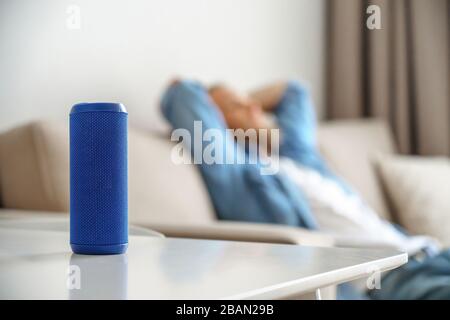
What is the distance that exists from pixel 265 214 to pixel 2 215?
0.68m

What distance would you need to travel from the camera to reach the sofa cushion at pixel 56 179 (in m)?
1.52

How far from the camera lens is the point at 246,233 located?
126 centimetres

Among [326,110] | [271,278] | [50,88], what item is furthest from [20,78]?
[326,110]

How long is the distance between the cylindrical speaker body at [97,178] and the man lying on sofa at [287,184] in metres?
0.90

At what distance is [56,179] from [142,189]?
→ 24cm

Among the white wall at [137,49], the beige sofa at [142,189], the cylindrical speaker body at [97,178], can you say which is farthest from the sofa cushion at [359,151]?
the cylindrical speaker body at [97,178]

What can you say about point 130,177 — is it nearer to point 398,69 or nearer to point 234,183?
point 234,183

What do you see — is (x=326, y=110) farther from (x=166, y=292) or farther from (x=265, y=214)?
(x=166, y=292)

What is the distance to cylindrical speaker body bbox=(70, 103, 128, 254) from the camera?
734mm

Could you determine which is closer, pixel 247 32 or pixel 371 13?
pixel 247 32

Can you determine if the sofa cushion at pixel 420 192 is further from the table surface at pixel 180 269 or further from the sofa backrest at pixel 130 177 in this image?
the table surface at pixel 180 269

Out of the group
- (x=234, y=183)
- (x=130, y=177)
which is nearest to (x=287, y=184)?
(x=234, y=183)

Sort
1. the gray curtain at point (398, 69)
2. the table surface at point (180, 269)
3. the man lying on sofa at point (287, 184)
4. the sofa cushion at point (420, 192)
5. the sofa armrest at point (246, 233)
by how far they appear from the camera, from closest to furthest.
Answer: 1. the table surface at point (180, 269)
2. the sofa armrest at point (246, 233)
3. the man lying on sofa at point (287, 184)
4. the sofa cushion at point (420, 192)
5. the gray curtain at point (398, 69)
